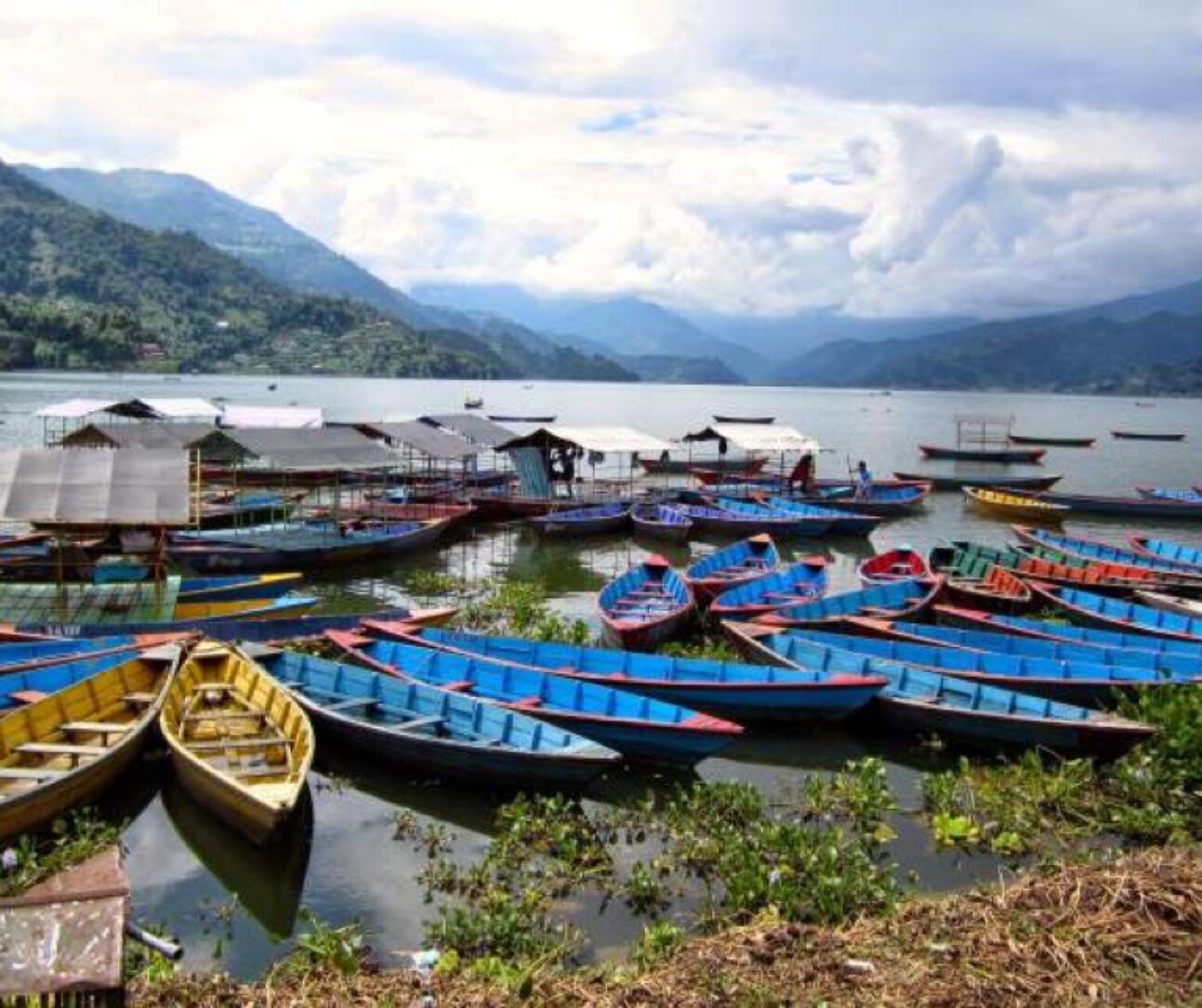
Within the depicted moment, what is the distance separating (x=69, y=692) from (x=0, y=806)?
3095 millimetres

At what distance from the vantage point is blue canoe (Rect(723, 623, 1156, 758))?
12984 millimetres

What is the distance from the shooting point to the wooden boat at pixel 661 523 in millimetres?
33719

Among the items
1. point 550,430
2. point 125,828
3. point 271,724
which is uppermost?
point 550,430

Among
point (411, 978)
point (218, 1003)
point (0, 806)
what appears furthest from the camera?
point (0, 806)

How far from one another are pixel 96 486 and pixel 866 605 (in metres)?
15.0

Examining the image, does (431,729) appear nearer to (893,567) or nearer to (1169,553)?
(893,567)

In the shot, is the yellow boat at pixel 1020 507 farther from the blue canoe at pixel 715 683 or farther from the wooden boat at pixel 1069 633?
the blue canoe at pixel 715 683

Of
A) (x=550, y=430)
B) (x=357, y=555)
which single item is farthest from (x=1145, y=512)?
(x=357, y=555)

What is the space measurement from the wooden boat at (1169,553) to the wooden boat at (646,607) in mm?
14116

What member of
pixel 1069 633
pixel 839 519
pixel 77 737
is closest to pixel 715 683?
pixel 1069 633

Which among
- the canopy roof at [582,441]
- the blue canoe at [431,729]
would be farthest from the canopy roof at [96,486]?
the canopy roof at [582,441]

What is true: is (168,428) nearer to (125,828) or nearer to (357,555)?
(357,555)

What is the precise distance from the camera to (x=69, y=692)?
13086 mm

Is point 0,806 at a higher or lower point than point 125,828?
higher
